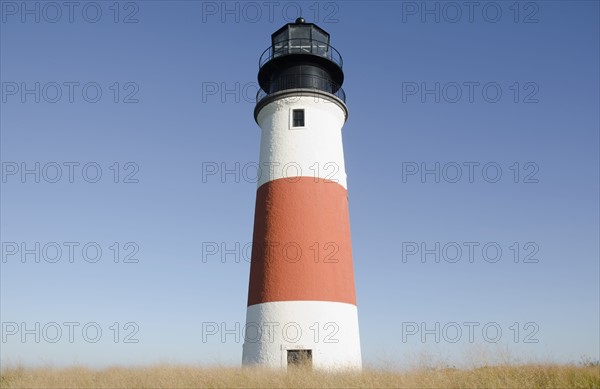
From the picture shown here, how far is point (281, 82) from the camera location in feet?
60.1

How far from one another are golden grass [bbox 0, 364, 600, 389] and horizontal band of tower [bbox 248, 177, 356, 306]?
369 cm

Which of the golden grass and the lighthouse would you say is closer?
the golden grass

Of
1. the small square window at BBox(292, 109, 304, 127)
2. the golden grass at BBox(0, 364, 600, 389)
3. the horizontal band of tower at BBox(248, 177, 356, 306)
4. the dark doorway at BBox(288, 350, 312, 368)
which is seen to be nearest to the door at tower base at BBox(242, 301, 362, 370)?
the dark doorway at BBox(288, 350, 312, 368)

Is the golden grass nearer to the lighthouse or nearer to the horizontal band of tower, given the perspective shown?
the lighthouse

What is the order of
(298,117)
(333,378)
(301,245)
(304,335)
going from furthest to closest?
1. (298,117)
2. (301,245)
3. (304,335)
4. (333,378)

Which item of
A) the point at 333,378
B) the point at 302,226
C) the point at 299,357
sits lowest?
the point at 333,378

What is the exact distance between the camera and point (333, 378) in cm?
1136

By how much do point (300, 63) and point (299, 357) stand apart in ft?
34.0

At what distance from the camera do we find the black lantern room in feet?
59.6

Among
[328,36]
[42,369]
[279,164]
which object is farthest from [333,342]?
[328,36]

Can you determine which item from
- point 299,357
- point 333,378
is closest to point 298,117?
point 299,357

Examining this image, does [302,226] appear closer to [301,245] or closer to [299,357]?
[301,245]

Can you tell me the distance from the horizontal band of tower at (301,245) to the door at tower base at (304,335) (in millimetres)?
340

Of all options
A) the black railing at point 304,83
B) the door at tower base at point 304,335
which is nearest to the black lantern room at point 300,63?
the black railing at point 304,83
